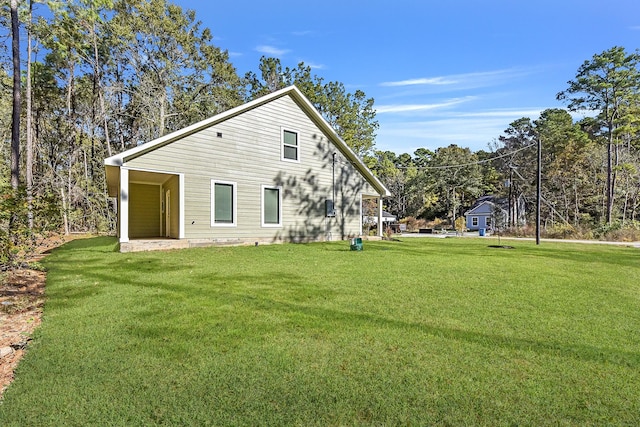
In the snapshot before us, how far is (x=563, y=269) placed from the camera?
7.75m

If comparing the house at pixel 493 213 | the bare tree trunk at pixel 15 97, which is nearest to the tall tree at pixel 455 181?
the house at pixel 493 213

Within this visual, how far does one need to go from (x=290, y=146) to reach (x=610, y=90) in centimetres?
2875

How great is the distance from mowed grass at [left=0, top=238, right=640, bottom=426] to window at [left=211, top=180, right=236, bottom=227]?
18.6 feet

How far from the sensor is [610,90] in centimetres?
2597

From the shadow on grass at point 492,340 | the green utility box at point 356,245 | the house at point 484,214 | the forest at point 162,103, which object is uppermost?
the forest at point 162,103

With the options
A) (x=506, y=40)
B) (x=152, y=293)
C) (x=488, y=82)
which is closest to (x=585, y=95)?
(x=488, y=82)

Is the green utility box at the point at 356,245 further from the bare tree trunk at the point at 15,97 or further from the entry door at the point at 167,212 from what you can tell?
the bare tree trunk at the point at 15,97

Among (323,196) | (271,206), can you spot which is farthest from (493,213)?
(271,206)

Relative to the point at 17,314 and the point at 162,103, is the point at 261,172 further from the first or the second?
the point at 162,103

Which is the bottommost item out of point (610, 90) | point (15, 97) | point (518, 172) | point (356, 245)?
point (356, 245)

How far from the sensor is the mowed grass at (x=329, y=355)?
213 centimetres

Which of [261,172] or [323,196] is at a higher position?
[261,172]

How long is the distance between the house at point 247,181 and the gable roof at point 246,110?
0.11ft

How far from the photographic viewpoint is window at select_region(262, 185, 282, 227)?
12.6 m
